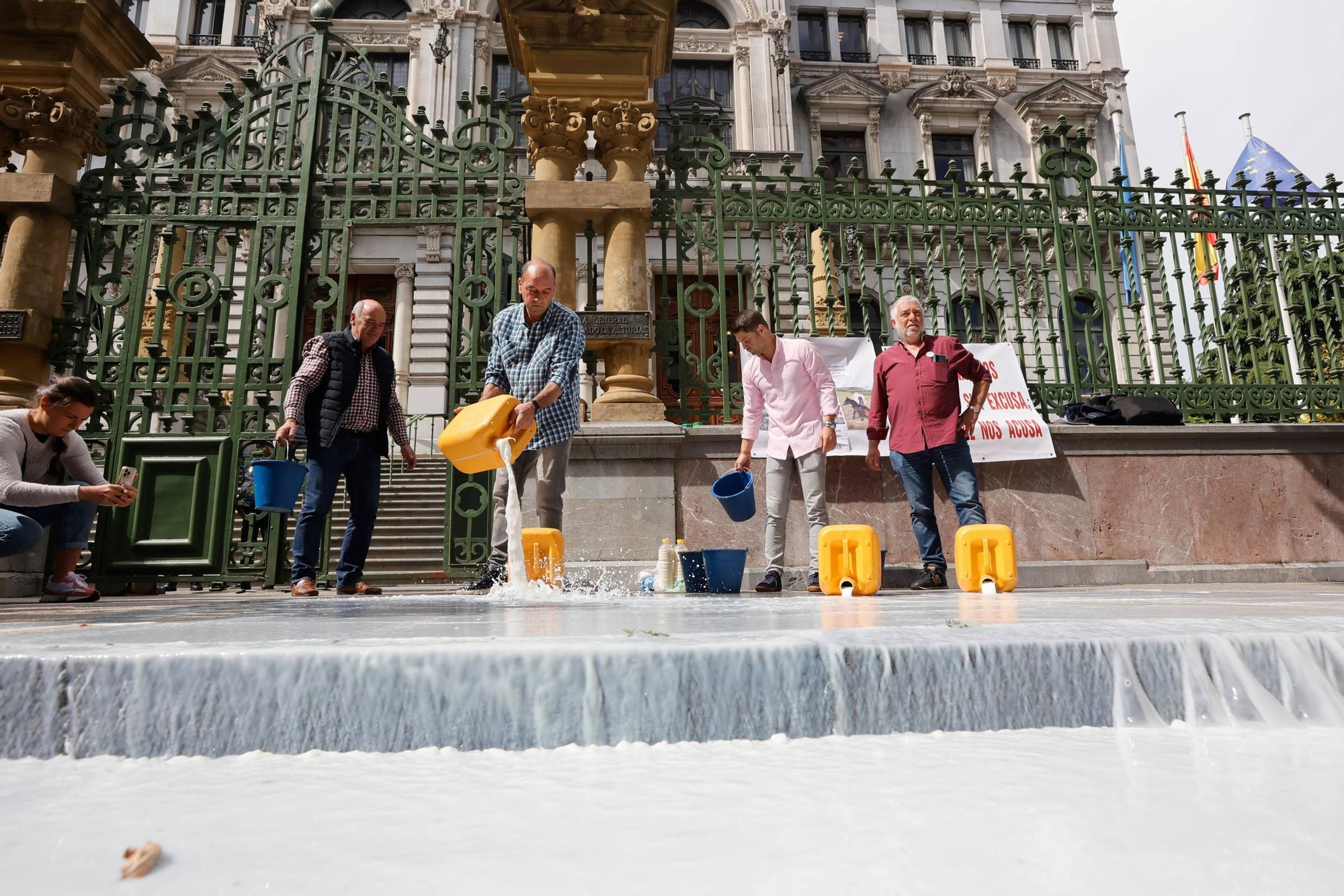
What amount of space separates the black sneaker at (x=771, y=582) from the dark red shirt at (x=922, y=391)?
147 centimetres

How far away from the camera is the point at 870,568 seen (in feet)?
16.0

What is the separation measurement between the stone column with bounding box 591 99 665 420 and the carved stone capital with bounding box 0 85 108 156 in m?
4.83

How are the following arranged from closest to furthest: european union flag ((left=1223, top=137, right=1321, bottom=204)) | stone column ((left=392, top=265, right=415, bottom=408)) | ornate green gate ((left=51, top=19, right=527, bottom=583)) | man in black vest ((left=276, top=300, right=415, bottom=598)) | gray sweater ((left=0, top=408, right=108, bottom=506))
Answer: gray sweater ((left=0, top=408, right=108, bottom=506))
man in black vest ((left=276, top=300, right=415, bottom=598))
ornate green gate ((left=51, top=19, right=527, bottom=583))
european union flag ((left=1223, top=137, right=1321, bottom=204))
stone column ((left=392, top=265, right=415, bottom=408))

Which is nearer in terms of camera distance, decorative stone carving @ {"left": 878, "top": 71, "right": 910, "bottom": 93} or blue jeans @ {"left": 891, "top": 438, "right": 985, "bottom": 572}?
blue jeans @ {"left": 891, "top": 438, "right": 985, "bottom": 572}

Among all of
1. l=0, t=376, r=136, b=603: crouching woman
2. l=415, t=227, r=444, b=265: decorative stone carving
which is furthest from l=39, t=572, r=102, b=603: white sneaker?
l=415, t=227, r=444, b=265: decorative stone carving

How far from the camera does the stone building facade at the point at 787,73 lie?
2172cm

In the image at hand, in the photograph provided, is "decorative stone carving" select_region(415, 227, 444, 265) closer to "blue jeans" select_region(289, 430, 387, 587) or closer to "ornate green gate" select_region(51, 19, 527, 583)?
"ornate green gate" select_region(51, 19, 527, 583)

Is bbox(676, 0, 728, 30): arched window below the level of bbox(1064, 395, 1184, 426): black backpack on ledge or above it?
above

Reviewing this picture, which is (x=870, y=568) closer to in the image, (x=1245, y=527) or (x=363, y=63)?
(x=1245, y=527)

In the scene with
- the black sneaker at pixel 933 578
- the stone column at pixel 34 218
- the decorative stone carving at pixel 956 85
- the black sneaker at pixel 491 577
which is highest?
the decorative stone carving at pixel 956 85

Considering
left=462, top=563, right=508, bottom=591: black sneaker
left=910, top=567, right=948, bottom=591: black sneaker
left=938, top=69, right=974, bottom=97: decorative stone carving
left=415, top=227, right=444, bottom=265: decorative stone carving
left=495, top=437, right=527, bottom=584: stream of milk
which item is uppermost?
left=938, top=69, right=974, bottom=97: decorative stone carving

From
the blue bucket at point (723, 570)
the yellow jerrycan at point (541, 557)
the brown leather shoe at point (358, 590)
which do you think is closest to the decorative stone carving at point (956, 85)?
the blue bucket at point (723, 570)

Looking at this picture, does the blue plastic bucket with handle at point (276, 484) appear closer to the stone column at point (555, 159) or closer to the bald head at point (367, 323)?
the bald head at point (367, 323)

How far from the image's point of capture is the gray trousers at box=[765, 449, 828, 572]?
19.7 feet
